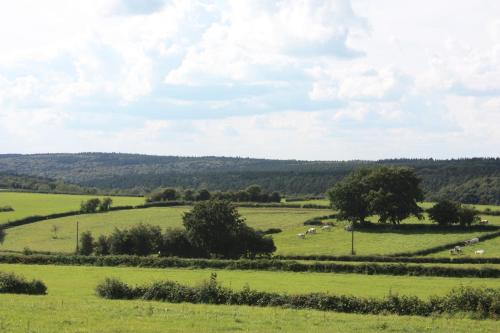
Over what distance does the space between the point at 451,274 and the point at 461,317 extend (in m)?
28.2

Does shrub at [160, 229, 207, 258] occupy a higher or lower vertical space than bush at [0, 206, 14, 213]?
lower

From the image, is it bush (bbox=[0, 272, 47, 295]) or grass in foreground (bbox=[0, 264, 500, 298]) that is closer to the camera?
bush (bbox=[0, 272, 47, 295])

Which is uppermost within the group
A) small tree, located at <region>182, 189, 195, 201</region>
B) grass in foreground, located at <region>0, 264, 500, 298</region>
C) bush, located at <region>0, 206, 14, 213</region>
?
small tree, located at <region>182, 189, 195, 201</region>

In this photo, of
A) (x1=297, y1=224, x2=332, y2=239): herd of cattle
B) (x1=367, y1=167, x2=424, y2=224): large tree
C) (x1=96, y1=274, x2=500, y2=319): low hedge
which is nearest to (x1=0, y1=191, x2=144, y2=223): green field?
(x1=297, y1=224, x2=332, y2=239): herd of cattle

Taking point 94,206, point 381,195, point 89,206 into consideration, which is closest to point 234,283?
point 381,195

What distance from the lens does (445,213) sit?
316 feet

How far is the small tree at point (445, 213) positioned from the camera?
96.1 m

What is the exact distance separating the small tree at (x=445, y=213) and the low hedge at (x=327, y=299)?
6362cm

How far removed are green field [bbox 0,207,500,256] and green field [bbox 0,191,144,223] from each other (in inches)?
282

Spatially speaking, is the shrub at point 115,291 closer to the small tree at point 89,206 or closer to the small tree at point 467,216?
the small tree at point 467,216

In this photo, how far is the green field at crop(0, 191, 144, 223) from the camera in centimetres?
11915

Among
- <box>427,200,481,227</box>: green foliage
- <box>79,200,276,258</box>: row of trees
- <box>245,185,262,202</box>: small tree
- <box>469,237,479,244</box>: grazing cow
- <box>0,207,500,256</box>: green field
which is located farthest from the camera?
<box>245,185,262,202</box>: small tree

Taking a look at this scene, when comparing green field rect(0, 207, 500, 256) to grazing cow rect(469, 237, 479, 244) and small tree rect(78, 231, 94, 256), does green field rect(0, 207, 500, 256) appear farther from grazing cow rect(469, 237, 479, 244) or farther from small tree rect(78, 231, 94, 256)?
small tree rect(78, 231, 94, 256)

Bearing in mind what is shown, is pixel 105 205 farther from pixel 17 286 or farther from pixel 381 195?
pixel 17 286
